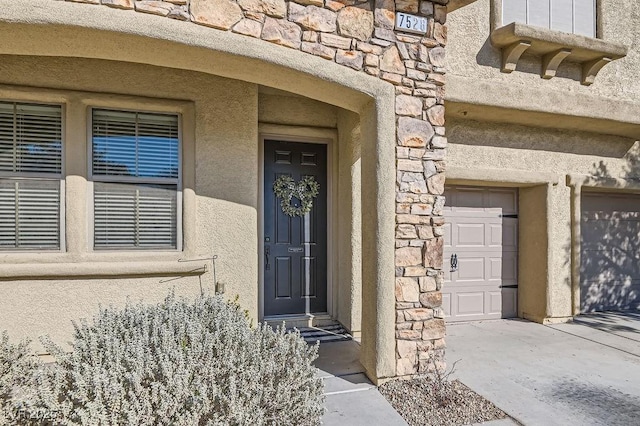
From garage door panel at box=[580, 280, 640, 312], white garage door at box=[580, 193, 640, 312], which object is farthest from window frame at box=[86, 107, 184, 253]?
garage door panel at box=[580, 280, 640, 312]

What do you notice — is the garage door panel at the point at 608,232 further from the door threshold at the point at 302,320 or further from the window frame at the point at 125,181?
the window frame at the point at 125,181

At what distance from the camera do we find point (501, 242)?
5.80 m

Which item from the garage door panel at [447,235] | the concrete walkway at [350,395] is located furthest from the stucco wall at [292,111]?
the concrete walkway at [350,395]

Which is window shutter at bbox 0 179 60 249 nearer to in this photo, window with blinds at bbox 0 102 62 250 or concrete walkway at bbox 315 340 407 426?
window with blinds at bbox 0 102 62 250

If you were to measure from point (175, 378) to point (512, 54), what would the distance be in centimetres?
539

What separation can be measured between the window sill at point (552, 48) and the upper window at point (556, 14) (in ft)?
1.01

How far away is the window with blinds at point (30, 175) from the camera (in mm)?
3811

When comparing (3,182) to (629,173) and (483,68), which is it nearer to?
(483,68)

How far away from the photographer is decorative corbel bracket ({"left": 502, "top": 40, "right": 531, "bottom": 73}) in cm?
491

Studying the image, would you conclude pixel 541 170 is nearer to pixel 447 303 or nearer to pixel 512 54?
pixel 512 54

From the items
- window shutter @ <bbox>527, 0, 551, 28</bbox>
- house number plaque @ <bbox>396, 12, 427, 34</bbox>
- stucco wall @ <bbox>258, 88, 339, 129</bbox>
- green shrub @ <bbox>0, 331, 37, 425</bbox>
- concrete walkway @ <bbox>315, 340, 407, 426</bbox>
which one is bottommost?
concrete walkway @ <bbox>315, 340, 407, 426</bbox>

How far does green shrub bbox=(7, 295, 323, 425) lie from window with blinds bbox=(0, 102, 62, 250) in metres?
1.91

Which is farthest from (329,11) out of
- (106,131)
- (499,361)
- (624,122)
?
(624,122)

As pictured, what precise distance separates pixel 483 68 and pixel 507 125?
0.93 m
